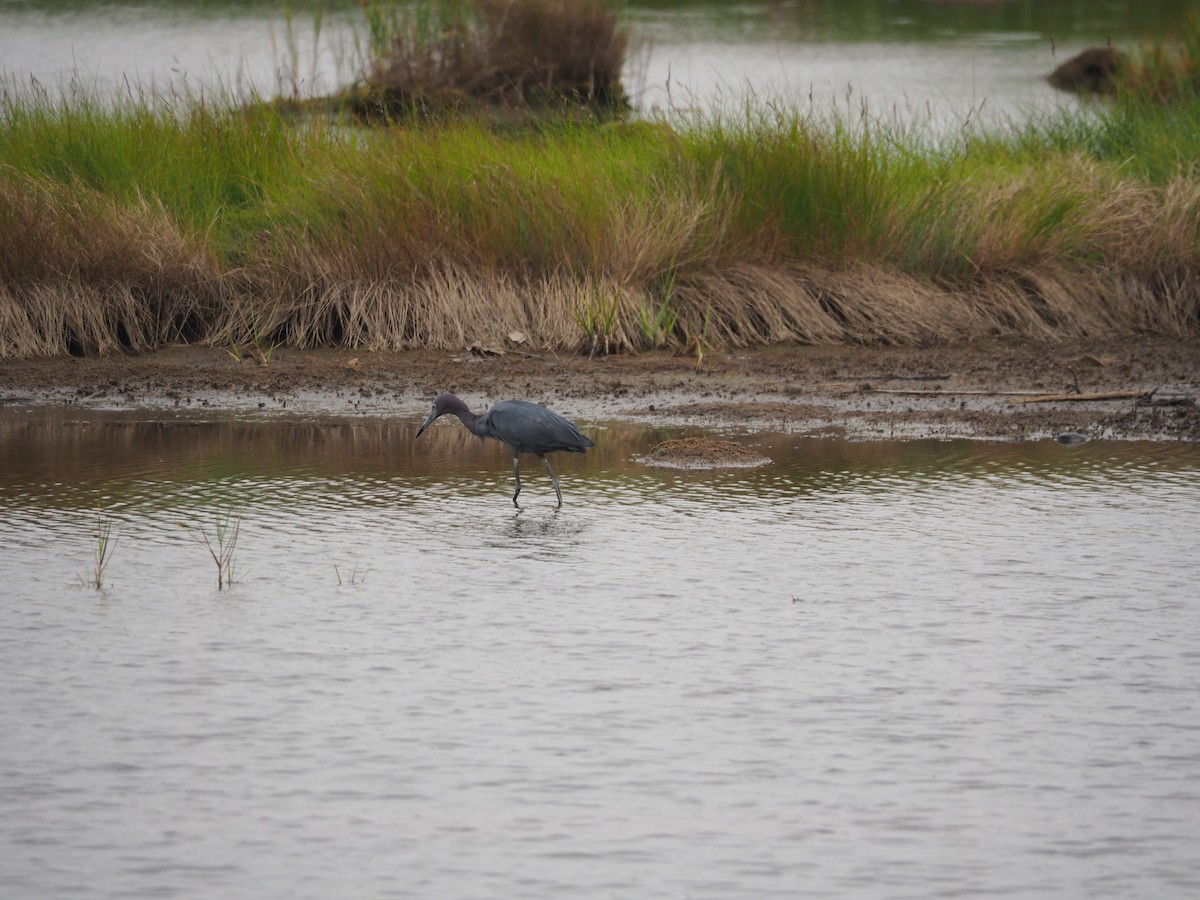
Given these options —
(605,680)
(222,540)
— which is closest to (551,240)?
(222,540)

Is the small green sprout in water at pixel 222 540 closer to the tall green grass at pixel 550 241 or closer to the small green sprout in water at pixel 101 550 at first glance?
→ the small green sprout in water at pixel 101 550

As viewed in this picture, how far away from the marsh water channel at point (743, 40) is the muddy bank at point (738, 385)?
34.6 feet

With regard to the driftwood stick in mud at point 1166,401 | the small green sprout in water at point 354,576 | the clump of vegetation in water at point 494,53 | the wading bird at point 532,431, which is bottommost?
the driftwood stick in mud at point 1166,401

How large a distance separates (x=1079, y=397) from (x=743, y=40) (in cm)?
2298

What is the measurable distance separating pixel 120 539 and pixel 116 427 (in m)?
2.59

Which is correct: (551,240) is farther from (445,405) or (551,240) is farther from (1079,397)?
(1079,397)

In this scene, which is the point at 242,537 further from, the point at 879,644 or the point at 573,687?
the point at 879,644

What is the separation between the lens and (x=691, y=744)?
16.1 feet

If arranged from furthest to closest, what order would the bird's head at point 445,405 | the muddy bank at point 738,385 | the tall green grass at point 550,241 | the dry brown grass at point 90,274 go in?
the tall green grass at point 550,241
the dry brown grass at point 90,274
the muddy bank at point 738,385
the bird's head at point 445,405

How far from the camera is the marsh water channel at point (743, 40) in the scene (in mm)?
24047

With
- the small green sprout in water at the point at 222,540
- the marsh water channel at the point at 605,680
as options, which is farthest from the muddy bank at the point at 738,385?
the small green sprout in water at the point at 222,540

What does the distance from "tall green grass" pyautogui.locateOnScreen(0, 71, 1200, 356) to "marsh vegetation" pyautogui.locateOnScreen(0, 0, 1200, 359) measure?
2cm

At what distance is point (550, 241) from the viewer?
1100 centimetres

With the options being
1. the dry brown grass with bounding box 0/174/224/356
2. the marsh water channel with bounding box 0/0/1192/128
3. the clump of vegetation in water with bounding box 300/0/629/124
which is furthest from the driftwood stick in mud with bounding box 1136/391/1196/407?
the marsh water channel with bounding box 0/0/1192/128
